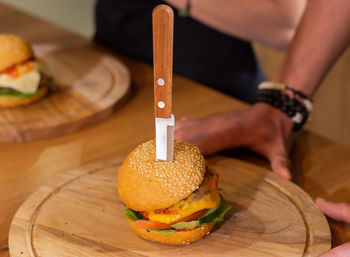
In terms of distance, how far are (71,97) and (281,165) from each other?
2.49ft

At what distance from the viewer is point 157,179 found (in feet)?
2.95

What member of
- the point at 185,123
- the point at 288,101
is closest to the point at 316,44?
the point at 288,101

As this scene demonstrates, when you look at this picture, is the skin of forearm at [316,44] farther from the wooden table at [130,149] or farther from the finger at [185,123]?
the finger at [185,123]

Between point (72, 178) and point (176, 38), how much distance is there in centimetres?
105

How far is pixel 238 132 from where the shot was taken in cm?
126

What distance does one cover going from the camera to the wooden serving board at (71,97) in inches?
53.4

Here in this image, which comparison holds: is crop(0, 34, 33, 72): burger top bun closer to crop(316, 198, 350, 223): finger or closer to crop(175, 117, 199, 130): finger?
crop(175, 117, 199, 130): finger

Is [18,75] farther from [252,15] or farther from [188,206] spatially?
[252,15]

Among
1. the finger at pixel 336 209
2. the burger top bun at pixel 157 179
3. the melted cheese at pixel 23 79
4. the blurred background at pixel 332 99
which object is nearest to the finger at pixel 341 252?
the finger at pixel 336 209

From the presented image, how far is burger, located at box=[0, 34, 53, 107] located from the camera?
1.45 m

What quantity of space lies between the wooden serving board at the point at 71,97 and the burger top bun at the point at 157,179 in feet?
1.66

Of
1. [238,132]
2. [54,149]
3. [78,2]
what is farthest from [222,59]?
[78,2]

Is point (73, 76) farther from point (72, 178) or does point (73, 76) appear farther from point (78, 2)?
point (78, 2)

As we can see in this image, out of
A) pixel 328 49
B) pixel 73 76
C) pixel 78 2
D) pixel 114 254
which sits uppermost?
pixel 328 49
